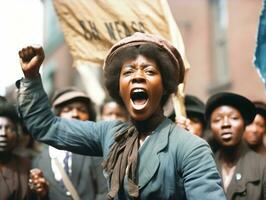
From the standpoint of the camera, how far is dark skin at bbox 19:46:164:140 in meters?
2.96

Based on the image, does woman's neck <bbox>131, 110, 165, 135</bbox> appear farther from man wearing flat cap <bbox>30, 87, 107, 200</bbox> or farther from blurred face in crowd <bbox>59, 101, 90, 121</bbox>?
blurred face in crowd <bbox>59, 101, 90, 121</bbox>

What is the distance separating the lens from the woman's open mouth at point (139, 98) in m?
2.94

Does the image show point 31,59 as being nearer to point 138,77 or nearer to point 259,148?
point 138,77

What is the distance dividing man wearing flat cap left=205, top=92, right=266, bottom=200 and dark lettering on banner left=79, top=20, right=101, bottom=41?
3.93 ft

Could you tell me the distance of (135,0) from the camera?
467 cm

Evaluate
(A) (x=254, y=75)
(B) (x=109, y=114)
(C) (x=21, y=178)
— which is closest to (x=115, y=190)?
(C) (x=21, y=178)

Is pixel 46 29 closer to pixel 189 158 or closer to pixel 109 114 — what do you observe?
pixel 109 114

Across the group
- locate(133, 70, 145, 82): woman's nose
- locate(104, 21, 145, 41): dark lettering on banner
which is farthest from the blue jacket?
locate(104, 21, 145, 41): dark lettering on banner

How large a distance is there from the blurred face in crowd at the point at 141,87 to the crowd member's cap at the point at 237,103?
1.90 m

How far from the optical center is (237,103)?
4840 millimetres

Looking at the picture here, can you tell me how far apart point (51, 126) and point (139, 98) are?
1.88ft

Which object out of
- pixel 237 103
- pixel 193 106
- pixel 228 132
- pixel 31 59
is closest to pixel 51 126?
pixel 31 59

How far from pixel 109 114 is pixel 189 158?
3.75m

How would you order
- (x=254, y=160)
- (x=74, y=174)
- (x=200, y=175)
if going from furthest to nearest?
Answer: (x=74, y=174) → (x=254, y=160) → (x=200, y=175)
